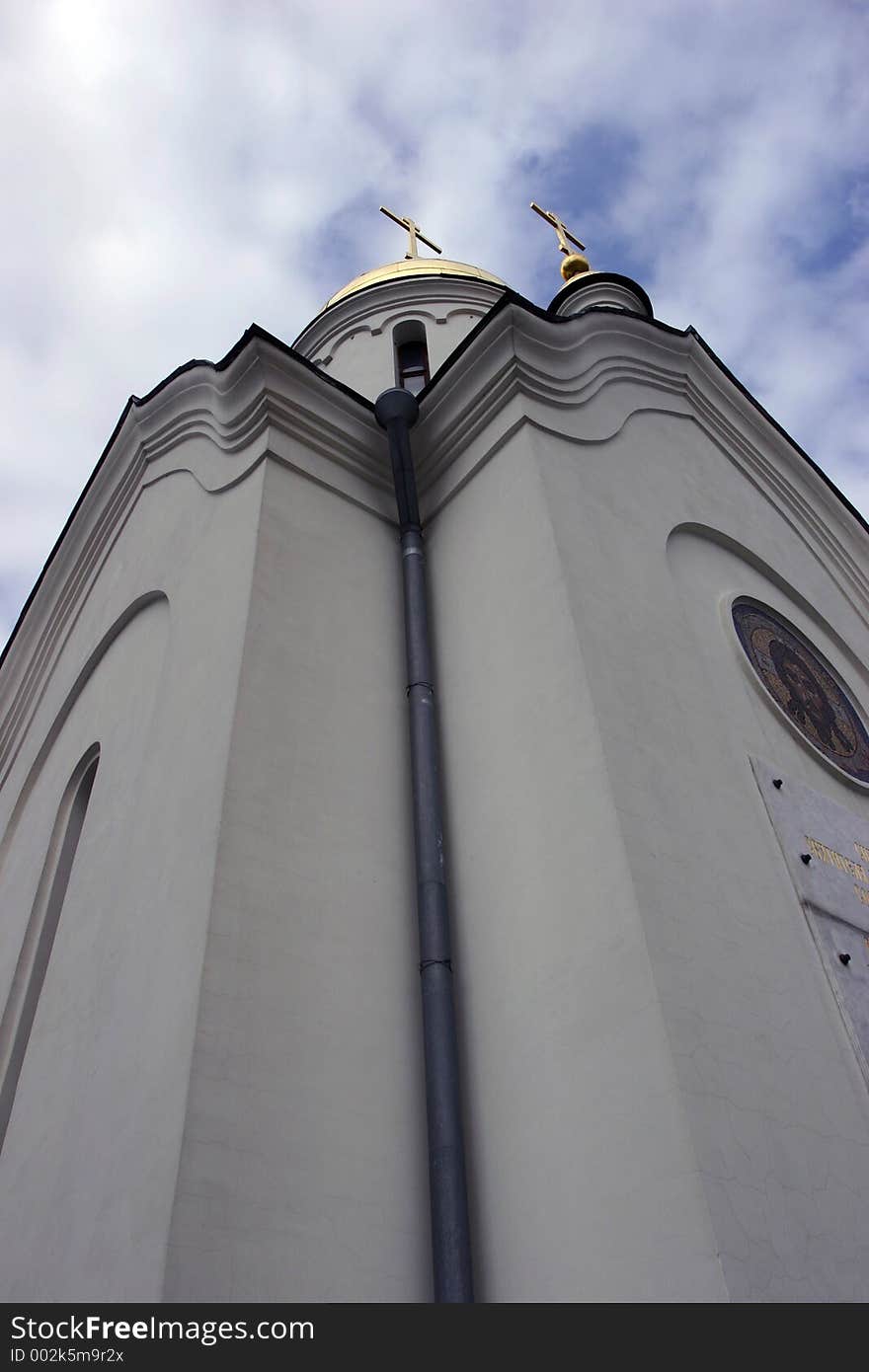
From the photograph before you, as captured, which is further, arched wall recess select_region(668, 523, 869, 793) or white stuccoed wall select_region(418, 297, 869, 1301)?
arched wall recess select_region(668, 523, 869, 793)

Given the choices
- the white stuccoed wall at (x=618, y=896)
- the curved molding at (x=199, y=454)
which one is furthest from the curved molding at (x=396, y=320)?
the white stuccoed wall at (x=618, y=896)

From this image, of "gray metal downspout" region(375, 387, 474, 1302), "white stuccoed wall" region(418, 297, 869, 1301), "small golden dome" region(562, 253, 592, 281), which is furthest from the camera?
"small golden dome" region(562, 253, 592, 281)

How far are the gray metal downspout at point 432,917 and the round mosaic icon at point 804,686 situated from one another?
1.66 m

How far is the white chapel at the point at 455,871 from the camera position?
3000mm

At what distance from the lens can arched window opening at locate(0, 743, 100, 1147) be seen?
15.6 ft

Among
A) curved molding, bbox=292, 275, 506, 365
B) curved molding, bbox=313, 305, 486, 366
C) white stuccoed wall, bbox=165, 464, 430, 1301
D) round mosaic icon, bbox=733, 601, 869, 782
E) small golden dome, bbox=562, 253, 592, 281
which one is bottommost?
white stuccoed wall, bbox=165, 464, 430, 1301

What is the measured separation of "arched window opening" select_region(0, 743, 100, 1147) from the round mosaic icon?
3445mm

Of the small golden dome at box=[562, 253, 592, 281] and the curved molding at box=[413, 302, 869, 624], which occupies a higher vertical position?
the small golden dome at box=[562, 253, 592, 281]

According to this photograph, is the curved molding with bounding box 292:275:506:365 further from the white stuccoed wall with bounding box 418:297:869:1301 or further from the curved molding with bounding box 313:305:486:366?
the white stuccoed wall with bounding box 418:297:869:1301

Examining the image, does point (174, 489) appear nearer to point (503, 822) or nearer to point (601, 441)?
point (601, 441)

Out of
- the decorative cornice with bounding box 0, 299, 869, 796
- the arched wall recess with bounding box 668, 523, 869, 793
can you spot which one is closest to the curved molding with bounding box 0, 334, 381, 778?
the decorative cornice with bounding box 0, 299, 869, 796
